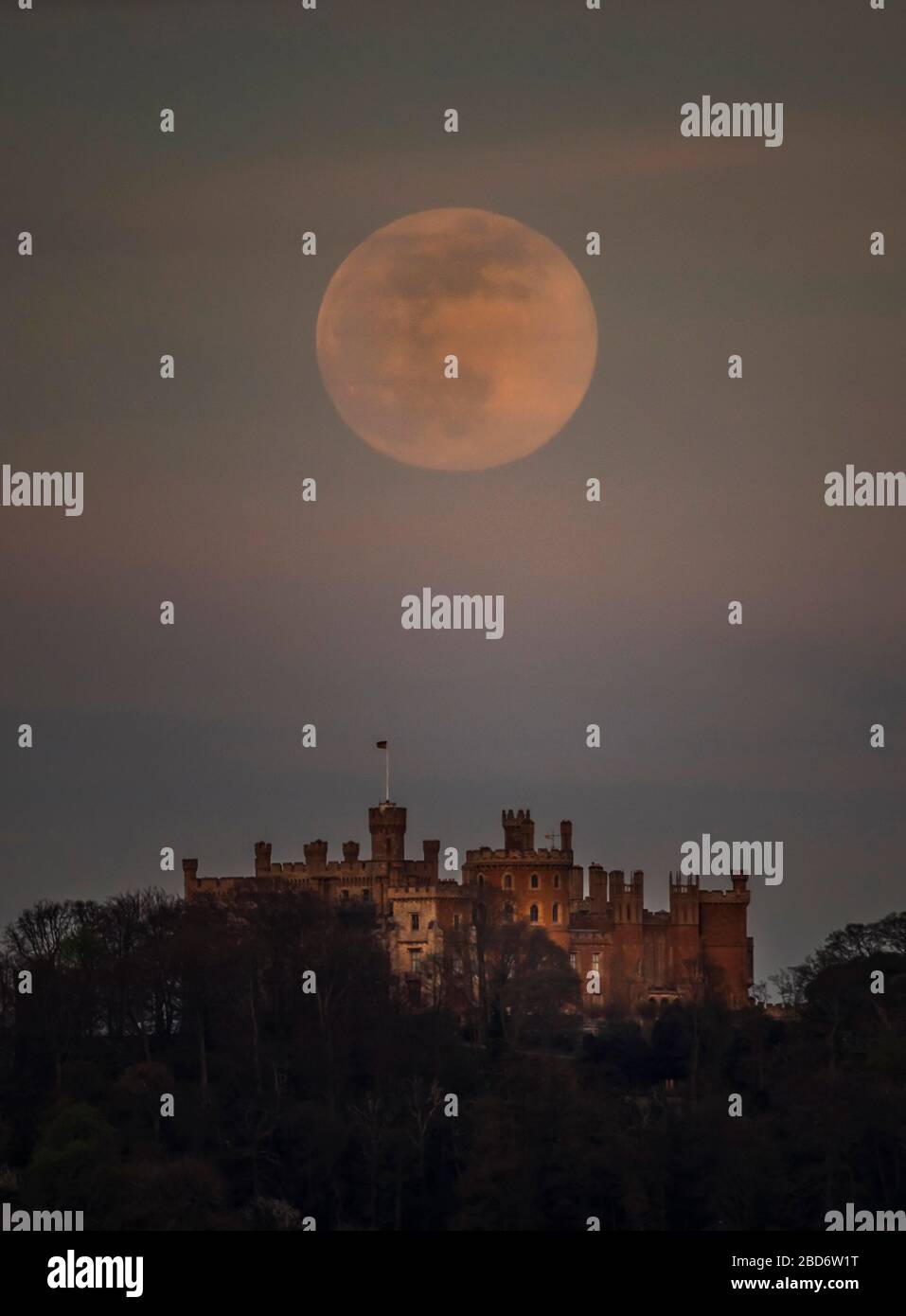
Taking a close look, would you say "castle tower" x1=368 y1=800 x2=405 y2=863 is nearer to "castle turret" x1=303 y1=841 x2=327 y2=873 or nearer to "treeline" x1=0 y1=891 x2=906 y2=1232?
"castle turret" x1=303 y1=841 x2=327 y2=873

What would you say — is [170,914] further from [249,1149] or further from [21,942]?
[249,1149]

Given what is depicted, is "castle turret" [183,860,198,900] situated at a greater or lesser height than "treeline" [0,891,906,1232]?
greater

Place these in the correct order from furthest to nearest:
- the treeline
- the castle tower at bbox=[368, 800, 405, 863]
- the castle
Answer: the castle tower at bbox=[368, 800, 405, 863]
the castle
the treeline

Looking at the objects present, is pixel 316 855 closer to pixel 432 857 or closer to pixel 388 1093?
pixel 432 857

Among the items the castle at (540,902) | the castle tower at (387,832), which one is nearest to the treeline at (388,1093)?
the castle at (540,902)

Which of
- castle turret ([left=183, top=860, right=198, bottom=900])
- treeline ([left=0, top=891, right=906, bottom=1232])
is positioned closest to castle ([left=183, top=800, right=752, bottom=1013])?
castle turret ([left=183, top=860, right=198, bottom=900])
